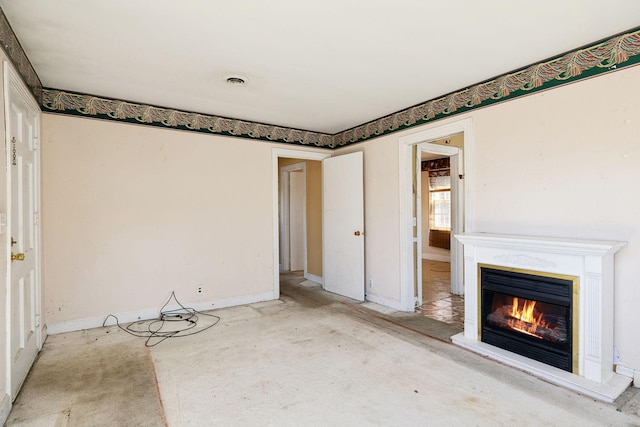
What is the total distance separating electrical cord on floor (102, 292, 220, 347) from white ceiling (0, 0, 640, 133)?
2507 mm

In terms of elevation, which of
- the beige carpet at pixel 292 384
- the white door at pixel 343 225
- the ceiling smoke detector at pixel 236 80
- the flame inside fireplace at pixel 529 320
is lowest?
the beige carpet at pixel 292 384

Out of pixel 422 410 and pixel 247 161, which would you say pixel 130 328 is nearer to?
pixel 247 161

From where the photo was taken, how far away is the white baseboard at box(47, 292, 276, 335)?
11.4ft

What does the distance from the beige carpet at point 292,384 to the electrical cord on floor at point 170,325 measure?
141 mm

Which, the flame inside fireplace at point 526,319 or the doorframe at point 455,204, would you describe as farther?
the doorframe at point 455,204

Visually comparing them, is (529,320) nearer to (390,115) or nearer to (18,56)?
(390,115)

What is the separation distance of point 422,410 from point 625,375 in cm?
157

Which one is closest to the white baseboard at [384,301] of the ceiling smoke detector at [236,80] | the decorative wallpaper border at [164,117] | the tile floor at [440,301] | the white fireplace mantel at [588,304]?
the tile floor at [440,301]

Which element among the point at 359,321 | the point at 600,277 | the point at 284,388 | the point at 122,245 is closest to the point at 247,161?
the point at 122,245

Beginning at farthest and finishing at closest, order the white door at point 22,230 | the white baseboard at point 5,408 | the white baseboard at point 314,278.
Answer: the white baseboard at point 314,278, the white door at point 22,230, the white baseboard at point 5,408

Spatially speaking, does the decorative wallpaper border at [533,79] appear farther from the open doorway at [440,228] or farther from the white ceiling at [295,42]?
the open doorway at [440,228]

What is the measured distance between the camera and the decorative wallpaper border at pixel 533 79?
2.43 metres

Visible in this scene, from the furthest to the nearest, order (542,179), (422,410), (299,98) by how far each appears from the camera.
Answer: (299,98), (542,179), (422,410)

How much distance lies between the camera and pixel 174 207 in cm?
410
